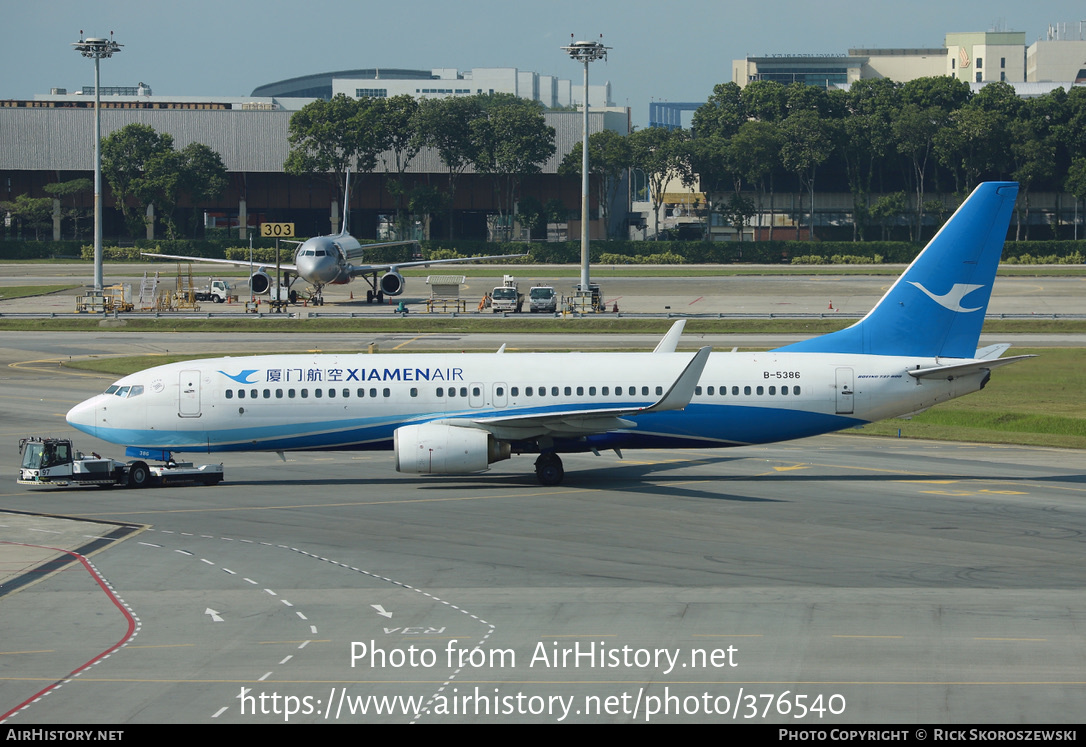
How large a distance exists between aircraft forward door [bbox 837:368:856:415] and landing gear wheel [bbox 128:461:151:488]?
2277 cm

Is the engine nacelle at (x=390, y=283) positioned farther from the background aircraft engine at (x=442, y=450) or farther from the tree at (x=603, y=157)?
the tree at (x=603, y=157)

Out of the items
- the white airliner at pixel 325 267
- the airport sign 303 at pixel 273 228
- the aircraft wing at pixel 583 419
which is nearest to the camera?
the aircraft wing at pixel 583 419

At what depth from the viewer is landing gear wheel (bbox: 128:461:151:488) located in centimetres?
3756

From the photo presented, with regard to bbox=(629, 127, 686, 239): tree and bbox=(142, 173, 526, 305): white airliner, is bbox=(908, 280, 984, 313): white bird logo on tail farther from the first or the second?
bbox=(629, 127, 686, 239): tree

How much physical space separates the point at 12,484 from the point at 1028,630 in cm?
3103

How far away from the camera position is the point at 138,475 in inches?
1483

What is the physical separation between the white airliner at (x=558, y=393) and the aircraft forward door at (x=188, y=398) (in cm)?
4

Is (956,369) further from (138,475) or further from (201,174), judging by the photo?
(201,174)

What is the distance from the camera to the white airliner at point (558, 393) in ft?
123

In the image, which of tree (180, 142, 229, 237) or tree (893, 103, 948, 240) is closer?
tree (893, 103, 948, 240)

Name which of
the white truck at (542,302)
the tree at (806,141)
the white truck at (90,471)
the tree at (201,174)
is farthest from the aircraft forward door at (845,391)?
the tree at (201,174)

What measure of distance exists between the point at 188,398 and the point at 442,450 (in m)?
8.88

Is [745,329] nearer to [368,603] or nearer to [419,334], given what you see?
[419,334]

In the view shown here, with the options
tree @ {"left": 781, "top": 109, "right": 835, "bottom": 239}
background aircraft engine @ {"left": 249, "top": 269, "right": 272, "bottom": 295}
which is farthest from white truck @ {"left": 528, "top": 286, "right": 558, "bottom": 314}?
tree @ {"left": 781, "top": 109, "right": 835, "bottom": 239}
